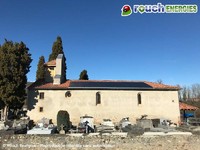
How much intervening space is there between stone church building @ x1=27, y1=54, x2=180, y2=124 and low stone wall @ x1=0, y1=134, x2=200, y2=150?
42.4 feet

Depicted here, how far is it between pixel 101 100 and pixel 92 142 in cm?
1435

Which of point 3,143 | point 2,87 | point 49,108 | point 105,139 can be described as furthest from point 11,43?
point 105,139

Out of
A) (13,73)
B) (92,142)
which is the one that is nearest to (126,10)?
(92,142)

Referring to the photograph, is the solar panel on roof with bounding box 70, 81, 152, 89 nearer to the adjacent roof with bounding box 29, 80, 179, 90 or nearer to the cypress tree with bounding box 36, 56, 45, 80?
the adjacent roof with bounding box 29, 80, 179, 90

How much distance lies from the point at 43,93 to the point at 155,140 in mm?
18042

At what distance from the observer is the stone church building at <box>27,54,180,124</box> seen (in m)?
30.2

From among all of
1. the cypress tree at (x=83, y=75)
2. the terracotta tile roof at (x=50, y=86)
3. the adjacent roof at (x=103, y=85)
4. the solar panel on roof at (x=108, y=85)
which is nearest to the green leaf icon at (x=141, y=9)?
the adjacent roof at (x=103, y=85)

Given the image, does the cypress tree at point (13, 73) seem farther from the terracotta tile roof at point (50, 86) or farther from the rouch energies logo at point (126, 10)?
the rouch energies logo at point (126, 10)

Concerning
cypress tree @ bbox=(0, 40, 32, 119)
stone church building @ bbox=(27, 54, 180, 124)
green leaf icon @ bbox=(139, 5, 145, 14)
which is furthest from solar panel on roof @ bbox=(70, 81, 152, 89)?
green leaf icon @ bbox=(139, 5, 145, 14)

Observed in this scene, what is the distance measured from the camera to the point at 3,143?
1678 centimetres

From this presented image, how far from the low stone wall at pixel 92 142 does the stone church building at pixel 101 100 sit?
12933 mm

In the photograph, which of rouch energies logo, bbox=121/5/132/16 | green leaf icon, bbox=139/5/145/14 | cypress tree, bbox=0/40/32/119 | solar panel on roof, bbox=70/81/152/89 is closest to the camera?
green leaf icon, bbox=139/5/145/14

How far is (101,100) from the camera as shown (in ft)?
102

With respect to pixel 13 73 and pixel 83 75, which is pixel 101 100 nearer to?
pixel 13 73
